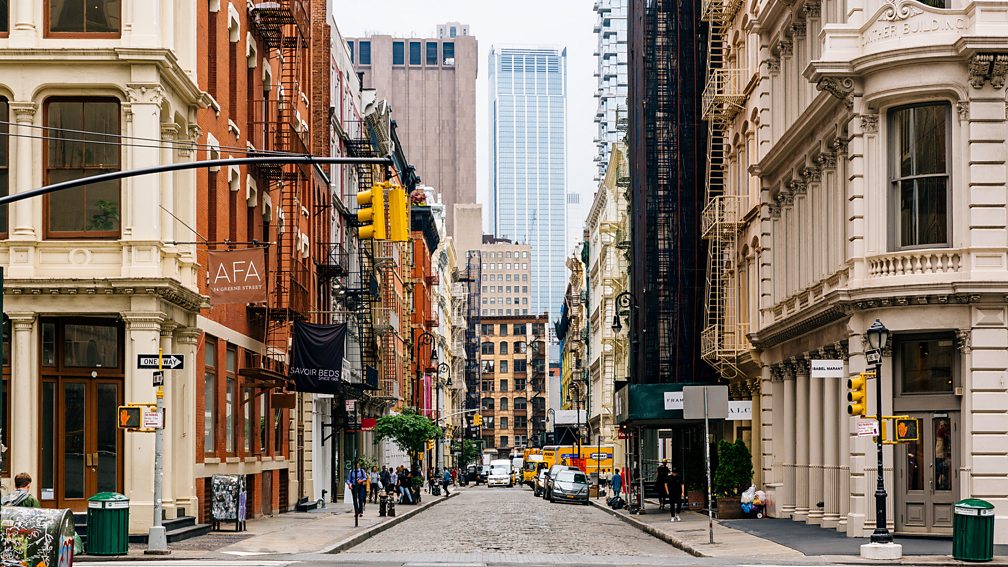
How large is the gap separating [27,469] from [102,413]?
1.96 m

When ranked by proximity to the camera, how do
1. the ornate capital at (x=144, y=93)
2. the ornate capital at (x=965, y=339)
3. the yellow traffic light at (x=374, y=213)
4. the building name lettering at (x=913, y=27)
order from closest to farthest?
the yellow traffic light at (x=374, y=213) < the ornate capital at (x=965, y=339) < the building name lettering at (x=913, y=27) < the ornate capital at (x=144, y=93)

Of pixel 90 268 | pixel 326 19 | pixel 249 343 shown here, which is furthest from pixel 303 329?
pixel 326 19

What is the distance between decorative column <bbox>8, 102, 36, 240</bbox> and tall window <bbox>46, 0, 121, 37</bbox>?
1.82m

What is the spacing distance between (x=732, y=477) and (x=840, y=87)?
15139 mm

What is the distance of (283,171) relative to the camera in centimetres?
4541

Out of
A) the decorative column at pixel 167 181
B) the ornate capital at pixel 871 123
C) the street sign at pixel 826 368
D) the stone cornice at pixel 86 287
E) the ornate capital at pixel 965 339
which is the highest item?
the ornate capital at pixel 871 123

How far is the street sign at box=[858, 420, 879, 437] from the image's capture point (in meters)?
26.0

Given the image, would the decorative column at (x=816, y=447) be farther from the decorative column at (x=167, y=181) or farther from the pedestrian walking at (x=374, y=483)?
the pedestrian walking at (x=374, y=483)

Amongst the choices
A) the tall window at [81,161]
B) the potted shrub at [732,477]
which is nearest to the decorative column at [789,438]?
the potted shrub at [732,477]

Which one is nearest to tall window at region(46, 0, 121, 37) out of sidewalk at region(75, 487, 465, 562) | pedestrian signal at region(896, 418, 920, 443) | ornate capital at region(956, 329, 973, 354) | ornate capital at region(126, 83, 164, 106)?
ornate capital at region(126, 83, 164, 106)

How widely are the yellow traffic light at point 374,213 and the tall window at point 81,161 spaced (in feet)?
36.1

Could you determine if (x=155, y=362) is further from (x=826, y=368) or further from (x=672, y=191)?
(x=672, y=191)

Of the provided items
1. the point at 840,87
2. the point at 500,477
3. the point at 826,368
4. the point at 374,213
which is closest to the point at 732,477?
the point at 826,368

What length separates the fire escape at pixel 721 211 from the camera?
47.6m
